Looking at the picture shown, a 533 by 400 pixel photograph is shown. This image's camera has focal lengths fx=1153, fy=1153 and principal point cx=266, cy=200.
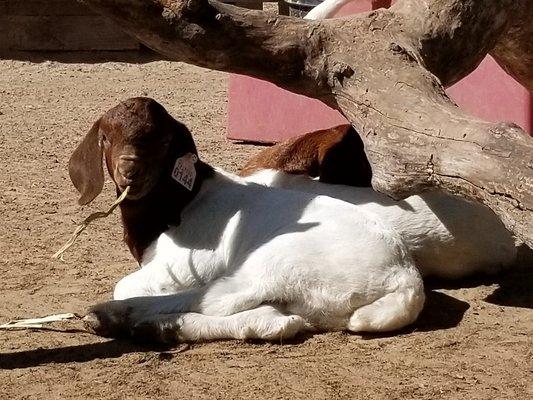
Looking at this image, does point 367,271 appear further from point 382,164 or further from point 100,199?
point 100,199

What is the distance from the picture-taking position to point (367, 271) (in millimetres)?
5363

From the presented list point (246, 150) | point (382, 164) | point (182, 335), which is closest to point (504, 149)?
point (382, 164)

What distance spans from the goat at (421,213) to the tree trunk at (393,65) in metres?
0.66

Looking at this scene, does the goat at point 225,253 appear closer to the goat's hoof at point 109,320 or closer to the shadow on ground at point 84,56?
the goat's hoof at point 109,320

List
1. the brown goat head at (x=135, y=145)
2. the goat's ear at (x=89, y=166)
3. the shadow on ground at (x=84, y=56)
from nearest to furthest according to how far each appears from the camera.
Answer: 1. the brown goat head at (x=135, y=145)
2. the goat's ear at (x=89, y=166)
3. the shadow on ground at (x=84, y=56)

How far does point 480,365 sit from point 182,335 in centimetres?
133

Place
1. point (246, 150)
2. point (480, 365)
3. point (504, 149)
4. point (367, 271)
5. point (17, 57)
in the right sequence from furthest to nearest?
point (17, 57) < point (246, 150) < point (367, 271) < point (480, 365) < point (504, 149)

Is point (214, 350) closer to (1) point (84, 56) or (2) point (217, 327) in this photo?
(2) point (217, 327)

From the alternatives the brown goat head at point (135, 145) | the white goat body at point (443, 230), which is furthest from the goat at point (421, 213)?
the brown goat head at point (135, 145)

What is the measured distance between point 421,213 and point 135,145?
157 centimetres

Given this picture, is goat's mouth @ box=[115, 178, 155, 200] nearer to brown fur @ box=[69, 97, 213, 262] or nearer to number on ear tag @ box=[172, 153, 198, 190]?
brown fur @ box=[69, 97, 213, 262]

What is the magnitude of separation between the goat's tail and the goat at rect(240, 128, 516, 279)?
1.82 feet

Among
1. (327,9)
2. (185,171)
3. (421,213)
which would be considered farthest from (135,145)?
(327,9)

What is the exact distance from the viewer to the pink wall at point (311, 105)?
816 cm
